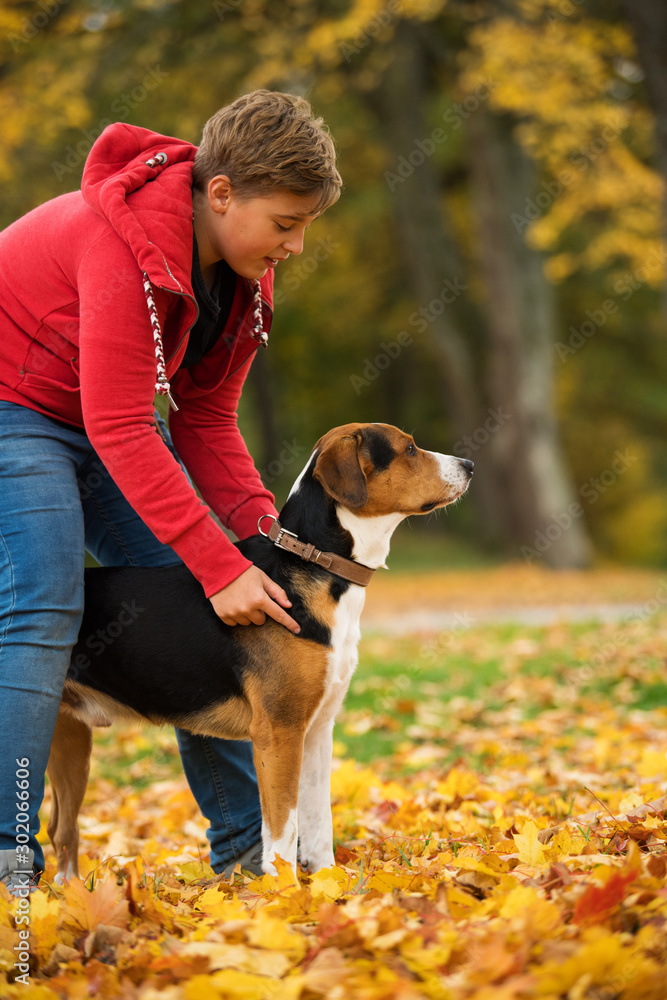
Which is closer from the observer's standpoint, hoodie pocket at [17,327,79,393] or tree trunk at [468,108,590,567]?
hoodie pocket at [17,327,79,393]

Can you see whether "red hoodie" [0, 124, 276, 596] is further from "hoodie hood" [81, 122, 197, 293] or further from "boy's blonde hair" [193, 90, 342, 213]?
"boy's blonde hair" [193, 90, 342, 213]

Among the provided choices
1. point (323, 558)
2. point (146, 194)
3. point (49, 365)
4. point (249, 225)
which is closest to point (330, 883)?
point (323, 558)

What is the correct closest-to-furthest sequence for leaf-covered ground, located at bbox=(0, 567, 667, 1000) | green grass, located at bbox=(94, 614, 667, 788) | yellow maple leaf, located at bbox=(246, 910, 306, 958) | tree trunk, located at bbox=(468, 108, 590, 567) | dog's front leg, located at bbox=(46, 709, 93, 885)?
1. leaf-covered ground, located at bbox=(0, 567, 667, 1000)
2. yellow maple leaf, located at bbox=(246, 910, 306, 958)
3. dog's front leg, located at bbox=(46, 709, 93, 885)
4. green grass, located at bbox=(94, 614, 667, 788)
5. tree trunk, located at bbox=(468, 108, 590, 567)

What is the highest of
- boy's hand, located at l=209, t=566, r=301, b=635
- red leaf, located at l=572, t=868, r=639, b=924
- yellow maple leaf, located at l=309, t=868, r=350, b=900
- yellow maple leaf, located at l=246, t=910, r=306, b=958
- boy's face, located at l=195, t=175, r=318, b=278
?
boy's face, located at l=195, t=175, r=318, b=278

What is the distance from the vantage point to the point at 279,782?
3248mm

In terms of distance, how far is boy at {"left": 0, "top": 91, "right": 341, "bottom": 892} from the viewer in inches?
118

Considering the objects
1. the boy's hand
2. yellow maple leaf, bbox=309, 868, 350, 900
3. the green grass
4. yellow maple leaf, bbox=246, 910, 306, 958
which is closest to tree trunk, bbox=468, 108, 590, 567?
the green grass

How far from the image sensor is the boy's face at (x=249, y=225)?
3.21 meters

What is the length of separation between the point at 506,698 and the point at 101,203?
529cm

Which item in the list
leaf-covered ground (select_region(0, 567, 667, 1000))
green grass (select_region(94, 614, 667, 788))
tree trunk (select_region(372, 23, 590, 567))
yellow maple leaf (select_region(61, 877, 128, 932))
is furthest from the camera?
tree trunk (select_region(372, 23, 590, 567))

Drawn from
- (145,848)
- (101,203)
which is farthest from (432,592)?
(101,203)

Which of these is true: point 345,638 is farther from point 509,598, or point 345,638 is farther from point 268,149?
point 509,598

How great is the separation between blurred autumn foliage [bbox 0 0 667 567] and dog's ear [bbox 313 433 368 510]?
8.57 m

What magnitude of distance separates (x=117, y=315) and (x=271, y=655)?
1.26 meters
